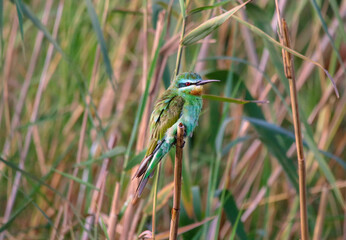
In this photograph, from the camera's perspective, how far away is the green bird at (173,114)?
1.25 metres

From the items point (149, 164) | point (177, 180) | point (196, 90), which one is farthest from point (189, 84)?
point (177, 180)

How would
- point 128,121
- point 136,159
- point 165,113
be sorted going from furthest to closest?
point 128,121
point 136,159
point 165,113

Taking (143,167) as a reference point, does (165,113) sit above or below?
above

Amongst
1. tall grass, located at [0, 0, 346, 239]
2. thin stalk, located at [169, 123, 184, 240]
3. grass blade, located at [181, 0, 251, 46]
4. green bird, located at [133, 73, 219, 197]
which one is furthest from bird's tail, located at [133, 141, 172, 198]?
tall grass, located at [0, 0, 346, 239]

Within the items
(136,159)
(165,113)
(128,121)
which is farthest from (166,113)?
(128,121)

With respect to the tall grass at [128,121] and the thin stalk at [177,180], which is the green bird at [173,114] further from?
the tall grass at [128,121]

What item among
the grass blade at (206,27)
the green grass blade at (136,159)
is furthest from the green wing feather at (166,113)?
the grass blade at (206,27)

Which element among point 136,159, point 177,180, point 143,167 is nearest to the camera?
point 177,180

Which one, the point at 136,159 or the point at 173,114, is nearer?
the point at 173,114

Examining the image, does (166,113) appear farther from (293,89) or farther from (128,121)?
(128,121)

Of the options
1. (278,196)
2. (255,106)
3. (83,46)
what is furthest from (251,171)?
(83,46)

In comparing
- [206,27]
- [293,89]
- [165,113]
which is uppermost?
[206,27]

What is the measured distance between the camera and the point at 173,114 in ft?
4.30

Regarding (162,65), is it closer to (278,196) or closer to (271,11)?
(271,11)
